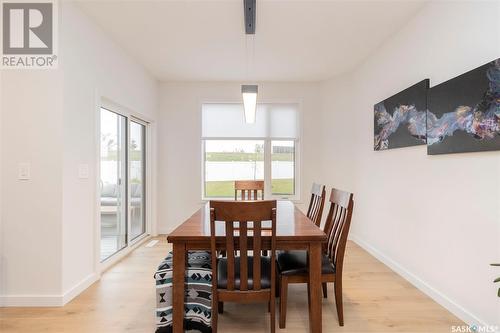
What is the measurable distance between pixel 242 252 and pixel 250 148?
3.32 metres

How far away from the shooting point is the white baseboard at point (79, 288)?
242 centimetres

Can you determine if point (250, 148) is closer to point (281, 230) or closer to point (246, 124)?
point (246, 124)

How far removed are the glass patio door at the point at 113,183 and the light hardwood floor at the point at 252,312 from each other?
0.67 m

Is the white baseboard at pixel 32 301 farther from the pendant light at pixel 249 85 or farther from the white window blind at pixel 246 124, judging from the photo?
the white window blind at pixel 246 124

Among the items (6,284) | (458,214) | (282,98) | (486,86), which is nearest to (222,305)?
(6,284)

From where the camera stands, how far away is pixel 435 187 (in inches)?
97.3

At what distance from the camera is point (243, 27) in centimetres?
297

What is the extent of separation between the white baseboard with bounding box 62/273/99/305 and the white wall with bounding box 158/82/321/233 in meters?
1.98

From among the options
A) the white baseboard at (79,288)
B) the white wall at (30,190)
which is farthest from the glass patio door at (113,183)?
the white wall at (30,190)

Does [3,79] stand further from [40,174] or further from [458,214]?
[458,214]

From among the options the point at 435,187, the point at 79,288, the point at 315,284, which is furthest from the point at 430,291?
the point at 79,288

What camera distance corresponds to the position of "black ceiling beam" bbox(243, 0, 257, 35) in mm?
2420

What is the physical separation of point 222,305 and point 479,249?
1.98m

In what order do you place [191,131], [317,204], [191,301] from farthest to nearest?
[191,131] < [317,204] < [191,301]
